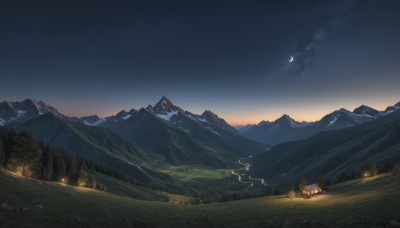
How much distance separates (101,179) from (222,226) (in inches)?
6202

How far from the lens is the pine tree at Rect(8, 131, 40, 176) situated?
103000 mm

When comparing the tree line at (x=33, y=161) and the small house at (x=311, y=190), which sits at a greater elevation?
the tree line at (x=33, y=161)

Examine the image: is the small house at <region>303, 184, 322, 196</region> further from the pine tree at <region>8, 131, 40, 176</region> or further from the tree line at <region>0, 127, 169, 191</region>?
the pine tree at <region>8, 131, 40, 176</region>

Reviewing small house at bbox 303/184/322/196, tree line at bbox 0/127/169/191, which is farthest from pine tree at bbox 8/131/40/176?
small house at bbox 303/184/322/196

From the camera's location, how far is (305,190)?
102 metres

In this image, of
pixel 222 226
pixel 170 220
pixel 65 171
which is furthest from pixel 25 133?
pixel 222 226

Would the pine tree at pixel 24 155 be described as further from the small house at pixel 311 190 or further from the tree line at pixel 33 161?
the small house at pixel 311 190

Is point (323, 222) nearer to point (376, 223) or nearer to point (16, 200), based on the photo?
point (376, 223)

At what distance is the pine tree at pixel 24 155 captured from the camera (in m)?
103

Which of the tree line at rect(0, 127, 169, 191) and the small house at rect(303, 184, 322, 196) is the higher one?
the tree line at rect(0, 127, 169, 191)

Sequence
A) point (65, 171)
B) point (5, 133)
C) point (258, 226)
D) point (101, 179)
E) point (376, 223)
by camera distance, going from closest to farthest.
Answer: point (376, 223) < point (258, 226) < point (65, 171) < point (5, 133) < point (101, 179)

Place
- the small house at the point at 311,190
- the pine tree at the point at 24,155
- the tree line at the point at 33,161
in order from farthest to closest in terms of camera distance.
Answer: the tree line at the point at 33,161
the pine tree at the point at 24,155
the small house at the point at 311,190

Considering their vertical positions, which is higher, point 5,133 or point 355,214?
point 5,133

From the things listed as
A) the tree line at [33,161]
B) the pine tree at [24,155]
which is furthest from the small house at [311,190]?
the pine tree at [24,155]
